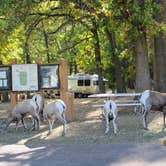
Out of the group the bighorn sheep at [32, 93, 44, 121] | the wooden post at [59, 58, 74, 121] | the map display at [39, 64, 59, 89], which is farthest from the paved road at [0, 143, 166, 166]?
the map display at [39, 64, 59, 89]

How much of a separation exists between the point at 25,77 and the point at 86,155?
7.63m

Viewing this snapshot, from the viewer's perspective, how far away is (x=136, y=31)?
1748 centimetres

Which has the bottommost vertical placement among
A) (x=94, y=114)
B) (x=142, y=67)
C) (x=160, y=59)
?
(x=94, y=114)

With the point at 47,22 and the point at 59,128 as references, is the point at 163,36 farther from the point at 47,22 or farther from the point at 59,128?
the point at 59,128

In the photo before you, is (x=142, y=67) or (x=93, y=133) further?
(x=142, y=67)

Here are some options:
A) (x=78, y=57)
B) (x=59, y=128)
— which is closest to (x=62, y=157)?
(x=59, y=128)

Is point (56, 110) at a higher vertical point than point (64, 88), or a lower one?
lower

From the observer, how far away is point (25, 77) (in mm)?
16969

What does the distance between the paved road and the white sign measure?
543cm

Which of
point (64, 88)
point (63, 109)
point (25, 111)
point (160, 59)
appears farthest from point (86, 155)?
point (160, 59)

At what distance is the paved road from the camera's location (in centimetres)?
909

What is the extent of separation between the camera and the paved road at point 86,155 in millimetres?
9094

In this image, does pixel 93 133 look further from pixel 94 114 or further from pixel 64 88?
pixel 94 114

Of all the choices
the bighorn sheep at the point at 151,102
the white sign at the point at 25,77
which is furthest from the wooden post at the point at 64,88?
the bighorn sheep at the point at 151,102
